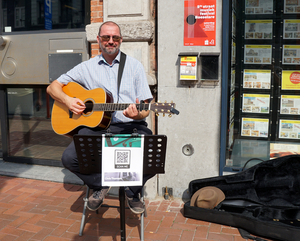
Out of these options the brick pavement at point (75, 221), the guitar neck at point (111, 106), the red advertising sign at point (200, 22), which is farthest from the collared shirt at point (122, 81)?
the brick pavement at point (75, 221)

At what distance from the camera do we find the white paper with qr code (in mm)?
2412

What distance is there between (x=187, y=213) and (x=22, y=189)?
2.30 meters

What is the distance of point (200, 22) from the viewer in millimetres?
3732

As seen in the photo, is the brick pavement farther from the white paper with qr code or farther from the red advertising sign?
the red advertising sign

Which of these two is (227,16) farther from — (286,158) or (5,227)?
(5,227)

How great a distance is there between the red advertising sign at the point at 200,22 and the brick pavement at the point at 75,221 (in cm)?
195

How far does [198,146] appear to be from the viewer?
392cm

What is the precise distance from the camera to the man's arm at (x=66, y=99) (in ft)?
10.1

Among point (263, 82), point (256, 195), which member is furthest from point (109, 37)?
point (256, 195)

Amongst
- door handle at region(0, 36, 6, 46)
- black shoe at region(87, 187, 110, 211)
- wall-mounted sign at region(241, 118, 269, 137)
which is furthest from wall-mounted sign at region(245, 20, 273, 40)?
door handle at region(0, 36, 6, 46)

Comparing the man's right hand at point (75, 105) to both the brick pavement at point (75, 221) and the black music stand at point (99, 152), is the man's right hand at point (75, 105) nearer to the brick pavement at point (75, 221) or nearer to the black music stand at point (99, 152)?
the black music stand at point (99, 152)

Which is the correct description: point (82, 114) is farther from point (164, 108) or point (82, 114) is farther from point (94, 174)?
point (164, 108)

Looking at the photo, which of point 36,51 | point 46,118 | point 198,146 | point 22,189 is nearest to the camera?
point 198,146

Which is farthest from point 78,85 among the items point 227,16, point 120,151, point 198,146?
point 227,16
